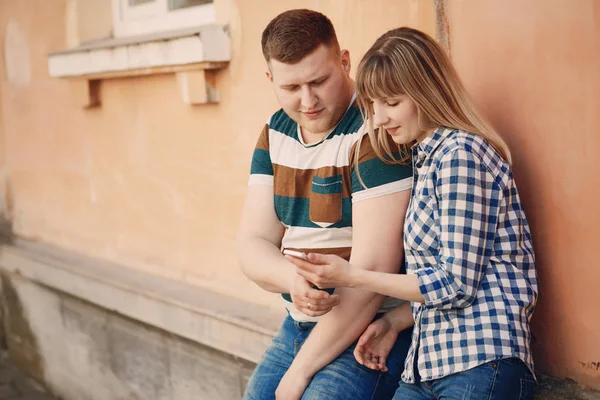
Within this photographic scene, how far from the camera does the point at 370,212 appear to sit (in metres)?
2.13

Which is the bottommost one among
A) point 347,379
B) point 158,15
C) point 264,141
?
point 347,379

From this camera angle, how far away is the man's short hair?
7.22ft

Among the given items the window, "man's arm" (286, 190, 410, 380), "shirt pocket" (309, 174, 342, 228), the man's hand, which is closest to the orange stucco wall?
"man's arm" (286, 190, 410, 380)

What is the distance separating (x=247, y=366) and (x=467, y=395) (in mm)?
1805

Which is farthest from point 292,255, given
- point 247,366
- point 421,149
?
point 247,366

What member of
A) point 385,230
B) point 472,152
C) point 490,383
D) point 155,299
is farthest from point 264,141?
point 155,299

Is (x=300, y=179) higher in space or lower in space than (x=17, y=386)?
higher

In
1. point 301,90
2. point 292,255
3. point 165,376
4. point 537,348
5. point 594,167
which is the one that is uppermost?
point 301,90

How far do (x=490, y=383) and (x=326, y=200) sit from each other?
69cm

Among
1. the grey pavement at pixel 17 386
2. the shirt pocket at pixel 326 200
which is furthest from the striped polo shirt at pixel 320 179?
the grey pavement at pixel 17 386

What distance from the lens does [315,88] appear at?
2232mm

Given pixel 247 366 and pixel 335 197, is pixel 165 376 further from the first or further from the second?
pixel 335 197

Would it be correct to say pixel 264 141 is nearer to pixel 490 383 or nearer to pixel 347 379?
pixel 347 379

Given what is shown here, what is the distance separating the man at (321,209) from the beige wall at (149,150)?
53 cm
